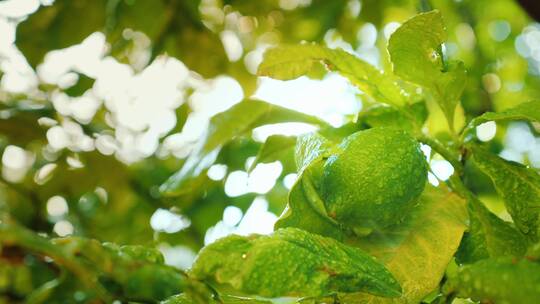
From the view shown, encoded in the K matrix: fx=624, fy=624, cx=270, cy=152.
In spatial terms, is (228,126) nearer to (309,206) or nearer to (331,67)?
(331,67)

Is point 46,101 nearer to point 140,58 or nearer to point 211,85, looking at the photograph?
point 140,58

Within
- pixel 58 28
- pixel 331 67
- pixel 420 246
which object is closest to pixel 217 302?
pixel 420 246

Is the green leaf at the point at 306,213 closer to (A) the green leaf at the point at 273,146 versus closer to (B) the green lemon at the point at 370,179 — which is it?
(B) the green lemon at the point at 370,179

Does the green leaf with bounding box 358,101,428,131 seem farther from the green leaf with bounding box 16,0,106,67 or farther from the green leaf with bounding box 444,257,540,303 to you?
the green leaf with bounding box 16,0,106,67

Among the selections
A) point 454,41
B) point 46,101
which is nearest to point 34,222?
point 46,101

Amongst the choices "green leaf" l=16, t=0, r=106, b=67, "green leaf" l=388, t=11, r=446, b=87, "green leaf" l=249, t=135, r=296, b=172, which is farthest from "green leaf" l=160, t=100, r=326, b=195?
"green leaf" l=16, t=0, r=106, b=67

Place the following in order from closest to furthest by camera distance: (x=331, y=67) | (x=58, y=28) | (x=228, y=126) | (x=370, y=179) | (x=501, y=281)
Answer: (x=501, y=281), (x=370, y=179), (x=331, y=67), (x=228, y=126), (x=58, y=28)
